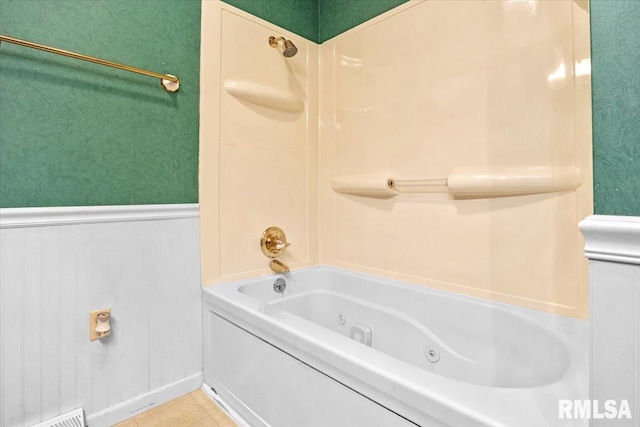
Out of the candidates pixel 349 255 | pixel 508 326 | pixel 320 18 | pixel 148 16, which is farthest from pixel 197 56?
pixel 508 326

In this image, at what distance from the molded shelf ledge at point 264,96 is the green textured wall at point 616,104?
1.42 m

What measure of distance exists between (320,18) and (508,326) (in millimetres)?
2109

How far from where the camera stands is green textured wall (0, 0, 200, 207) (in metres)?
1.08

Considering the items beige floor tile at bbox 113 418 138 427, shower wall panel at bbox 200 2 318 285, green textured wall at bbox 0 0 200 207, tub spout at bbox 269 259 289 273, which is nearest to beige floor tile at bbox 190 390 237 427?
beige floor tile at bbox 113 418 138 427

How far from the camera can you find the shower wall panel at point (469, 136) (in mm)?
1158

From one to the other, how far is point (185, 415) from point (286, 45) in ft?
6.19

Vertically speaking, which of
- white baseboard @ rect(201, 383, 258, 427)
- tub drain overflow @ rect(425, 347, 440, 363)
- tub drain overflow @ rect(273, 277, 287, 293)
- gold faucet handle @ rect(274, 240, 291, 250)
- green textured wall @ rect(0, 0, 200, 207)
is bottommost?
white baseboard @ rect(201, 383, 258, 427)

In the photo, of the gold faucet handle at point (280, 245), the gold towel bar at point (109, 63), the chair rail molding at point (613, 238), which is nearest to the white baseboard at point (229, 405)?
the gold faucet handle at point (280, 245)

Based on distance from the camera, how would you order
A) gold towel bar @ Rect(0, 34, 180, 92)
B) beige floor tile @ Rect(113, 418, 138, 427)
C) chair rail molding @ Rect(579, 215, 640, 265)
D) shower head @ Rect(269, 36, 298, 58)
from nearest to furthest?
1. chair rail molding @ Rect(579, 215, 640, 265)
2. gold towel bar @ Rect(0, 34, 180, 92)
3. beige floor tile @ Rect(113, 418, 138, 427)
4. shower head @ Rect(269, 36, 298, 58)

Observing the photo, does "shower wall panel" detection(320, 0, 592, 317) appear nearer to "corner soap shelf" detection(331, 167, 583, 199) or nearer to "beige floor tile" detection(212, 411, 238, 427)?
"corner soap shelf" detection(331, 167, 583, 199)

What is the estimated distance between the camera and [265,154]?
177cm

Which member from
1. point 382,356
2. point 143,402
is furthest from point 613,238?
point 143,402

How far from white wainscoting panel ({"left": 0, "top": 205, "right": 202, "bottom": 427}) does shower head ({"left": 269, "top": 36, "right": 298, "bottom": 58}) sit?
101 centimetres

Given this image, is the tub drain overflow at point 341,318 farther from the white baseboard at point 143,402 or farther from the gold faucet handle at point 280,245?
the white baseboard at point 143,402
